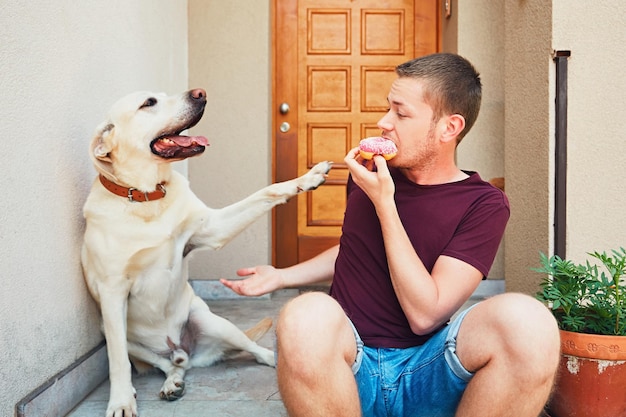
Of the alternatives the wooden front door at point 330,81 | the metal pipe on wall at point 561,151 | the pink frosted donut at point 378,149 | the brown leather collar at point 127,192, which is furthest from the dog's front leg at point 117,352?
the wooden front door at point 330,81

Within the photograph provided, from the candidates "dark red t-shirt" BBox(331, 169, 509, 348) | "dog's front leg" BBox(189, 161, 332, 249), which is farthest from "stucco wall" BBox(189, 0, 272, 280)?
"dark red t-shirt" BBox(331, 169, 509, 348)

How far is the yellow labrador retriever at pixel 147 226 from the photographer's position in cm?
213

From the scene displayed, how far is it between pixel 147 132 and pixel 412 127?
3.35 feet

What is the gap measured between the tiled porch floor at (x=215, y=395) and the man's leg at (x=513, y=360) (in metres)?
0.90

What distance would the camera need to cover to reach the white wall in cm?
179

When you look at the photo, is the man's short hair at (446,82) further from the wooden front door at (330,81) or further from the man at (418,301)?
the wooden front door at (330,81)

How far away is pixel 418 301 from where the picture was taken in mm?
1508

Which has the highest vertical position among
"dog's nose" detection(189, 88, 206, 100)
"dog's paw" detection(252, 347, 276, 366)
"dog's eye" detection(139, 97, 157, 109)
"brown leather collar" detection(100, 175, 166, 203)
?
"dog's nose" detection(189, 88, 206, 100)

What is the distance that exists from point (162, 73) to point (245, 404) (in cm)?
222

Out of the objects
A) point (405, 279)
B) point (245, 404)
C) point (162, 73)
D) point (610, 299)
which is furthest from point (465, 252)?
point (162, 73)

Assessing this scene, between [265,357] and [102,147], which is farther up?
[102,147]

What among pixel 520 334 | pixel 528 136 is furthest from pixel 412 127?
pixel 528 136

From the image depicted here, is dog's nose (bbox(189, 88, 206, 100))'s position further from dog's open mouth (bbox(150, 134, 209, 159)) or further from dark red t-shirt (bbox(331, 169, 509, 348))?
dark red t-shirt (bbox(331, 169, 509, 348))

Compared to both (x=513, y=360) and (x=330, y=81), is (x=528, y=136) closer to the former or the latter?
(x=330, y=81)
